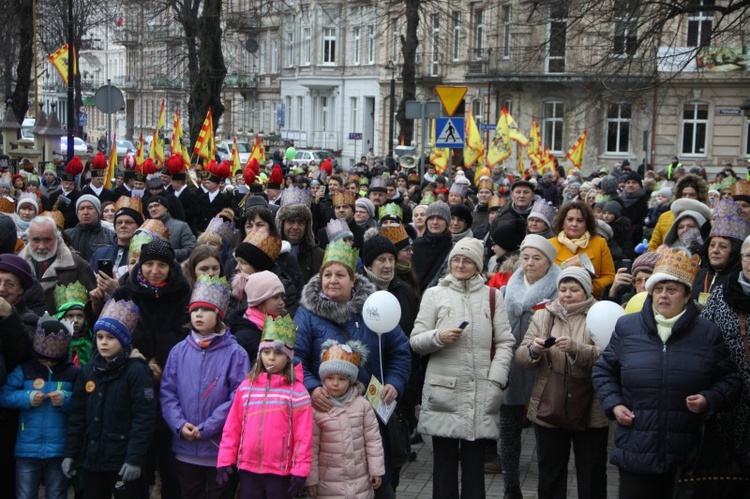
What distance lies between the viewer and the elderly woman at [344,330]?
6.52 m

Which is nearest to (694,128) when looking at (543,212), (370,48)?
(370,48)

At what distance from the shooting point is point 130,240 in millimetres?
9250

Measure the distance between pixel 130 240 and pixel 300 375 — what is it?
11.7 ft

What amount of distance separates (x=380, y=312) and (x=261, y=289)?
32.8 inches

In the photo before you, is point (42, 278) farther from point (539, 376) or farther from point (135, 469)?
point (539, 376)

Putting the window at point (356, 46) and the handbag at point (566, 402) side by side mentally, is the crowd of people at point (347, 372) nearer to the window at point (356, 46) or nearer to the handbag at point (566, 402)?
the handbag at point (566, 402)

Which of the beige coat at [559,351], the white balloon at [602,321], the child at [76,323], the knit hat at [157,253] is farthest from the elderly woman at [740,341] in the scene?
the child at [76,323]

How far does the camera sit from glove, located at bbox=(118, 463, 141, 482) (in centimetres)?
628

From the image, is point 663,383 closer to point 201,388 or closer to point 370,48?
point 201,388

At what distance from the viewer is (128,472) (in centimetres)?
629

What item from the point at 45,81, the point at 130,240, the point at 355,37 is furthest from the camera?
the point at 45,81

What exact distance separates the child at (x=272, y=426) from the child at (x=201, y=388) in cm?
30

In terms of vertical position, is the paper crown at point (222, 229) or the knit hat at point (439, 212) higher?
the knit hat at point (439, 212)

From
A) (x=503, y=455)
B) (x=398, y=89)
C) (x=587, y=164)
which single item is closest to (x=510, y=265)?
(x=503, y=455)
